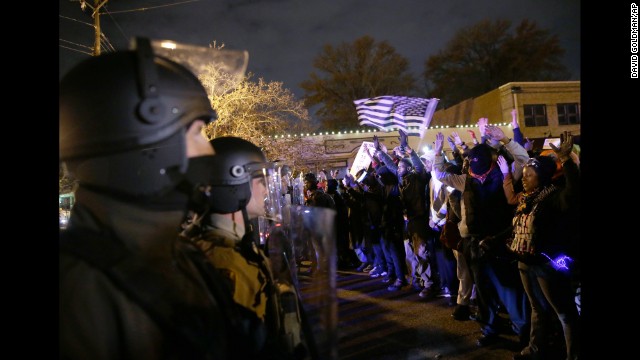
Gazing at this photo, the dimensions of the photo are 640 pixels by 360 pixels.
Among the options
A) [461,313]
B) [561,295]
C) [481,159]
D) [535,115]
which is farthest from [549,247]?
[535,115]

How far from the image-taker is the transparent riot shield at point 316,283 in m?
1.59

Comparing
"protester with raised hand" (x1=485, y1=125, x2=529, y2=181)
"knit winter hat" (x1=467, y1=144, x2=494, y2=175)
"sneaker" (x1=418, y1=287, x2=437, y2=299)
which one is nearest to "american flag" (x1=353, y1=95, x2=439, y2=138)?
"sneaker" (x1=418, y1=287, x2=437, y2=299)

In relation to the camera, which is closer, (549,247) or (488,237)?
(549,247)

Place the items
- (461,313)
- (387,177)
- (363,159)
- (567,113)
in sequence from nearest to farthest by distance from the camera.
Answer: (461,313) < (387,177) < (363,159) < (567,113)

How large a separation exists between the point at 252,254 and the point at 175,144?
0.85 m

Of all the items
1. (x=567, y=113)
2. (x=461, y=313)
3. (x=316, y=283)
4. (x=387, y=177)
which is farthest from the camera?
(x=567, y=113)

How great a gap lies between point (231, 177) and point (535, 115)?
39.2m

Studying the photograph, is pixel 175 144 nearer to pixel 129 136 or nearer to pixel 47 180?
pixel 129 136

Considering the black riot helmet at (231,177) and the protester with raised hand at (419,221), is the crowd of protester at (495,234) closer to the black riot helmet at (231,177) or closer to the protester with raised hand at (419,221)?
the protester with raised hand at (419,221)

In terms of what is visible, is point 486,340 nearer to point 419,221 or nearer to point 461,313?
point 461,313

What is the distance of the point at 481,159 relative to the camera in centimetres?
540

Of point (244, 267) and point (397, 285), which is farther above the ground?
point (244, 267)

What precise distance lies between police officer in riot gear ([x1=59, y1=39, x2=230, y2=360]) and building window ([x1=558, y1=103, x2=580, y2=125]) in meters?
41.4

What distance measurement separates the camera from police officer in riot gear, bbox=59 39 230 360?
3.77ft
